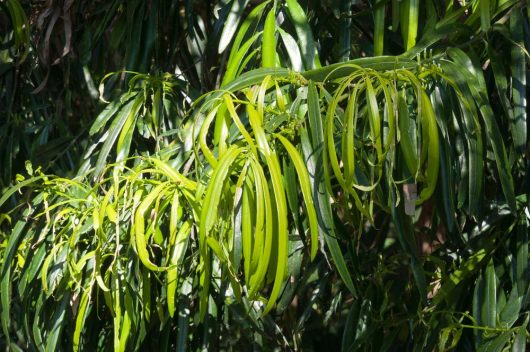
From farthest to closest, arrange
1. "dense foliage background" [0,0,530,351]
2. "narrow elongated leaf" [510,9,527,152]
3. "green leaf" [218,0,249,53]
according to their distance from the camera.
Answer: "green leaf" [218,0,249,53] < "narrow elongated leaf" [510,9,527,152] < "dense foliage background" [0,0,530,351]

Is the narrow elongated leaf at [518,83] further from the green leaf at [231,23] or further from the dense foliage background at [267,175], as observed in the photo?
the green leaf at [231,23]

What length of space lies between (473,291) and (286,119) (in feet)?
1.48

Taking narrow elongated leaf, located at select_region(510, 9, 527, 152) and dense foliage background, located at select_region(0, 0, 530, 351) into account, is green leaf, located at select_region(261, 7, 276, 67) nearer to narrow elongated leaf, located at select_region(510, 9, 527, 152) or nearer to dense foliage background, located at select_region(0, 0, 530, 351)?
dense foliage background, located at select_region(0, 0, 530, 351)

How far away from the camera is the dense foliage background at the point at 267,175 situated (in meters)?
0.98

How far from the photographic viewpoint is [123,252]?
46.5 inches

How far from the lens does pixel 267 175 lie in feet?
3.44

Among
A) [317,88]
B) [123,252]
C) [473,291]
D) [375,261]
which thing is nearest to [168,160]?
[123,252]

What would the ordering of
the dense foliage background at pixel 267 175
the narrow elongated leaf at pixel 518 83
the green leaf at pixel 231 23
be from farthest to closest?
the green leaf at pixel 231 23, the narrow elongated leaf at pixel 518 83, the dense foliage background at pixel 267 175

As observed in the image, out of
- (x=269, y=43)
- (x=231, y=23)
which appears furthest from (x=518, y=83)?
(x=231, y=23)

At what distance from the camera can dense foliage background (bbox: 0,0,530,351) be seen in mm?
977

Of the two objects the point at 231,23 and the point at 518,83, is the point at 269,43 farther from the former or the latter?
the point at 518,83

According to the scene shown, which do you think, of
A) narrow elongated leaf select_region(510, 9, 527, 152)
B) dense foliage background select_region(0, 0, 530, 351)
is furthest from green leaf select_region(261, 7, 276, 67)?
narrow elongated leaf select_region(510, 9, 527, 152)

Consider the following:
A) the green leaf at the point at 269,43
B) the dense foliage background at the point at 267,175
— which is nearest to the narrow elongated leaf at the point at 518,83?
the dense foliage background at the point at 267,175

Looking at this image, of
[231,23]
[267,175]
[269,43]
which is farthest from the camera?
[231,23]
